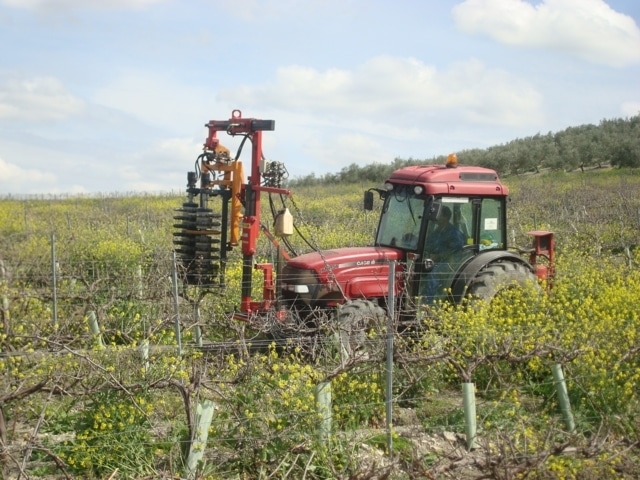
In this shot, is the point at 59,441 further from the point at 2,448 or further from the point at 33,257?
the point at 33,257

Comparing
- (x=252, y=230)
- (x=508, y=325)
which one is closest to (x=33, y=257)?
(x=252, y=230)

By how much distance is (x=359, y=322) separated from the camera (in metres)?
7.52

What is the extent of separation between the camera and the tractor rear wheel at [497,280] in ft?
26.6

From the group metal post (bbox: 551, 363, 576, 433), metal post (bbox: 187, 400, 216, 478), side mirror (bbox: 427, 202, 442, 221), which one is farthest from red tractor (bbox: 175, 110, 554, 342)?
metal post (bbox: 187, 400, 216, 478)

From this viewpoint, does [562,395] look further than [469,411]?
Yes

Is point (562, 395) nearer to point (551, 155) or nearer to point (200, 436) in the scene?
point (200, 436)

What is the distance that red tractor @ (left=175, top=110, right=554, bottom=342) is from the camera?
821cm

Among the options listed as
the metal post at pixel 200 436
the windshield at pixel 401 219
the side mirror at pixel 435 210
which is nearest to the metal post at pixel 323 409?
the metal post at pixel 200 436

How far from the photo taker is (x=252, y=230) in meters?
8.73

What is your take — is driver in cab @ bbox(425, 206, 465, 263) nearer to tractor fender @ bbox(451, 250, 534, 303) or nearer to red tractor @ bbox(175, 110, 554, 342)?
red tractor @ bbox(175, 110, 554, 342)

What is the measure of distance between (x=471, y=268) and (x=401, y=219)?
36.9 inches

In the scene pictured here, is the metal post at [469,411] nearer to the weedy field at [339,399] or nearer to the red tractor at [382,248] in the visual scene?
the weedy field at [339,399]

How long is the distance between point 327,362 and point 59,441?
7.30ft

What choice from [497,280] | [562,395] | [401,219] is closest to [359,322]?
[401,219]
